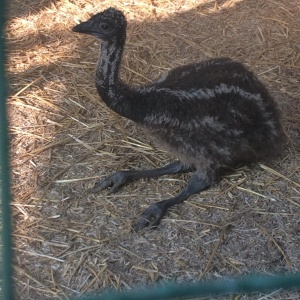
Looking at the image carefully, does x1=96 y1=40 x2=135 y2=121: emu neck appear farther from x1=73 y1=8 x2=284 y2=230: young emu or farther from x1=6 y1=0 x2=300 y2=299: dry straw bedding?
x1=6 y1=0 x2=300 y2=299: dry straw bedding

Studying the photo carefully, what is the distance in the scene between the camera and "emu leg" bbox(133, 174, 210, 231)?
365cm

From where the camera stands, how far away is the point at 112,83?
3.74 metres

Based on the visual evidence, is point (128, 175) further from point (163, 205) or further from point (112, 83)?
point (112, 83)

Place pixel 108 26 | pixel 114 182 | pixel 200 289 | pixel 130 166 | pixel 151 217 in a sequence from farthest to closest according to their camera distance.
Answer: pixel 130 166 < pixel 114 182 < pixel 108 26 < pixel 151 217 < pixel 200 289

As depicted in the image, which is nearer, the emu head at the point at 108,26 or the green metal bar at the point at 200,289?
the green metal bar at the point at 200,289

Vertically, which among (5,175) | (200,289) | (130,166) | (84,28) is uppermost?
(5,175)

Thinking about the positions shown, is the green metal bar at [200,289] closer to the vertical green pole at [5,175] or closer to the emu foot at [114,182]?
the vertical green pole at [5,175]

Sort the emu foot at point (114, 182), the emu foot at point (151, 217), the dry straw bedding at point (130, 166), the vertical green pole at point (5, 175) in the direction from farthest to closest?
the emu foot at point (114, 182) → the emu foot at point (151, 217) → the dry straw bedding at point (130, 166) → the vertical green pole at point (5, 175)

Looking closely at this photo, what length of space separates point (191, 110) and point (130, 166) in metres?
0.58

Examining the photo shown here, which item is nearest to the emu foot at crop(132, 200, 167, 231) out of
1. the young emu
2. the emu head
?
the young emu

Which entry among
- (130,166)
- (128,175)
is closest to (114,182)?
(128,175)

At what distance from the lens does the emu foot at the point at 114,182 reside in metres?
3.90

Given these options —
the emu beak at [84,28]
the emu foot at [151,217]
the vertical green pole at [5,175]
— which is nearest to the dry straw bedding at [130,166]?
the emu foot at [151,217]

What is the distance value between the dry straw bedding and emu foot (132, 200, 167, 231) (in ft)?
0.13
